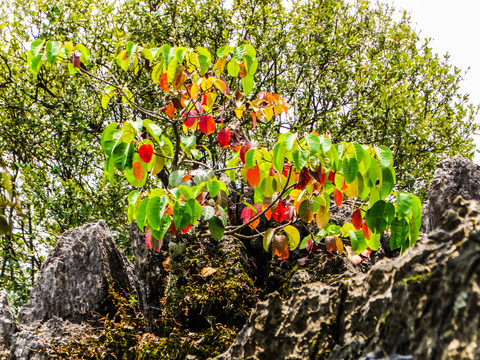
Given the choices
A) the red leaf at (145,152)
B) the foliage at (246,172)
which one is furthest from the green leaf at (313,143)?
the red leaf at (145,152)

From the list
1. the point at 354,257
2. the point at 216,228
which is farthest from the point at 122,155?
the point at 354,257

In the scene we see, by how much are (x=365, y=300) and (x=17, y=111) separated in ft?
39.2

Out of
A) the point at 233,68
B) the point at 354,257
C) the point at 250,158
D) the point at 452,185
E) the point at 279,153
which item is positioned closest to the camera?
the point at 279,153

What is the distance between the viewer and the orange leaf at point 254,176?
163 inches

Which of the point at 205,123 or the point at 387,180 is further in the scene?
the point at 205,123

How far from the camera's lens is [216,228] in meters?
4.11

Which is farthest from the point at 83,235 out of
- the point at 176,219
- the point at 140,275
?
the point at 176,219

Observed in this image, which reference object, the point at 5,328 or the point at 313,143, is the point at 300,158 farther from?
the point at 5,328

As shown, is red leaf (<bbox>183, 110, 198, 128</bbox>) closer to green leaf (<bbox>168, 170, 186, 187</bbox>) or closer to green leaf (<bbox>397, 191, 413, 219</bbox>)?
green leaf (<bbox>168, 170, 186, 187</bbox>)

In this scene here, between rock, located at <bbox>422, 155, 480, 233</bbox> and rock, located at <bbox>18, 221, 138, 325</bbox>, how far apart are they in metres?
3.72

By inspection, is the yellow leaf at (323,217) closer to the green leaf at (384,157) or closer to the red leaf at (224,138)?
the green leaf at (384,157)

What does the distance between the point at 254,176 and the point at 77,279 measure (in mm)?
2506

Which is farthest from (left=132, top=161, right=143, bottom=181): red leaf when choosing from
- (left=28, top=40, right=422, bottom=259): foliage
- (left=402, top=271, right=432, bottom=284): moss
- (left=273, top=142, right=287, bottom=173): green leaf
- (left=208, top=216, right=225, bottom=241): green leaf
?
(left=402, top=271, right=432, bottom=284): moss

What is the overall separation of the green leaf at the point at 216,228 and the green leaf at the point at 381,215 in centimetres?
131
